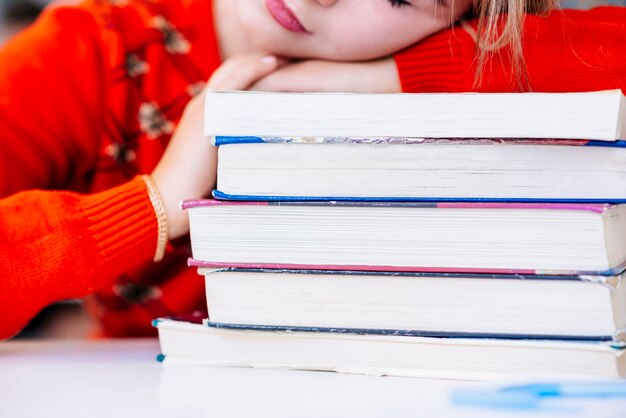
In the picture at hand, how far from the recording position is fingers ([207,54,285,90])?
2.56 ft

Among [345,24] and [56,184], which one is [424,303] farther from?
[56,184]

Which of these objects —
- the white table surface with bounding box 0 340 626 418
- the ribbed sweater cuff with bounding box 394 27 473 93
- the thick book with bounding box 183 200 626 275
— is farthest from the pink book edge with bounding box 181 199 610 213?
the ribbed sweater cuff with bounding box 394 27 473 93

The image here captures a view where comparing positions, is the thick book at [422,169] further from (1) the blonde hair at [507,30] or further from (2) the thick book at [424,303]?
(1) the blonde hair at [507,30]

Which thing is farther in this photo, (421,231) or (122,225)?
(122,225)

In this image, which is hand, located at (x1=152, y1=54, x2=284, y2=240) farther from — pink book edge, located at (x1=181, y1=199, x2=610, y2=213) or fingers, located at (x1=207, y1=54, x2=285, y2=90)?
pink book edge, located at (x1=181, y1=199, x2=610, y2=213)

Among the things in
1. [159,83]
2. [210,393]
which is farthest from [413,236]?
[159,83]

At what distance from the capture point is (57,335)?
2318 millimetres

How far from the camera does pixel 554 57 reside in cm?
73

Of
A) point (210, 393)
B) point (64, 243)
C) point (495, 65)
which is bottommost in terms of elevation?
point (210, 393)

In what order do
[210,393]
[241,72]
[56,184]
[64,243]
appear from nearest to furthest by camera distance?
[210,393]
[64,243]
[241,72]
[56,184]

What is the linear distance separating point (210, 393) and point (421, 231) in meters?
0.19

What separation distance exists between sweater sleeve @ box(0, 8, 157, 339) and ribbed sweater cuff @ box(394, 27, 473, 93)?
0.31m

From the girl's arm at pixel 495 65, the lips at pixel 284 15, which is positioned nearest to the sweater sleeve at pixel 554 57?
the girl's arm at pixel 495 65

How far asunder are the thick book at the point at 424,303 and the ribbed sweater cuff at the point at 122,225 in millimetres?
132
